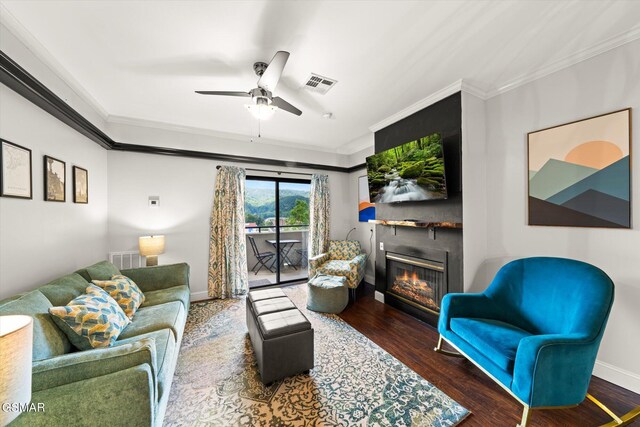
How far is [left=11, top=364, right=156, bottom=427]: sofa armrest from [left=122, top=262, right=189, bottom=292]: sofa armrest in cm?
195

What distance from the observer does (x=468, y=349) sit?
1863mm

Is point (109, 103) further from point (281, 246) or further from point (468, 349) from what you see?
point (468, 349)

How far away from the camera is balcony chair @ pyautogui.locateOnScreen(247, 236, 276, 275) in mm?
4789

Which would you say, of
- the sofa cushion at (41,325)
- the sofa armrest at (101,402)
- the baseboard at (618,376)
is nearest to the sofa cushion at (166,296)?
the sofa cushion at (41,325)

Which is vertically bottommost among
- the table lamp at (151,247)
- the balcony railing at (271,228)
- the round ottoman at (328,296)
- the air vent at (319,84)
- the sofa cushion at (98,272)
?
the round ottoman at (328,296)

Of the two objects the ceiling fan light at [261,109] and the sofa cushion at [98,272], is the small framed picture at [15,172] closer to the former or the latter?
the sofa cushion at [98,272]

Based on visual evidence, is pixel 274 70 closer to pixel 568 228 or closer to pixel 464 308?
pixel 464 308

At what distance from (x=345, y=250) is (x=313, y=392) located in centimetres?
276

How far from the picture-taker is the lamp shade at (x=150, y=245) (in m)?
3.19

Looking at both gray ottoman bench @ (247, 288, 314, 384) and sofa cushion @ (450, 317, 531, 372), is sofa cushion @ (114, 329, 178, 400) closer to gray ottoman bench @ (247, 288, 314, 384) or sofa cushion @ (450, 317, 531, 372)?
gray ottoman bench @ (247, 288, 314, 384)

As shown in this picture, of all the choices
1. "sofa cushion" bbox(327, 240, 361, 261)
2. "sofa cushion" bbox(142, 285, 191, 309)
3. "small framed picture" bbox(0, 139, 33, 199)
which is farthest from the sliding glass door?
"small framed picture" bbox(0, 139, 33, 199)

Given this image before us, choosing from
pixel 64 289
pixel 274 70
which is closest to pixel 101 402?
pixel 64 289

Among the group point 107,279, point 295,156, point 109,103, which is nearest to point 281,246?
point 295,156

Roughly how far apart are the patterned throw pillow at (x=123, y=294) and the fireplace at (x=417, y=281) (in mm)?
3093
